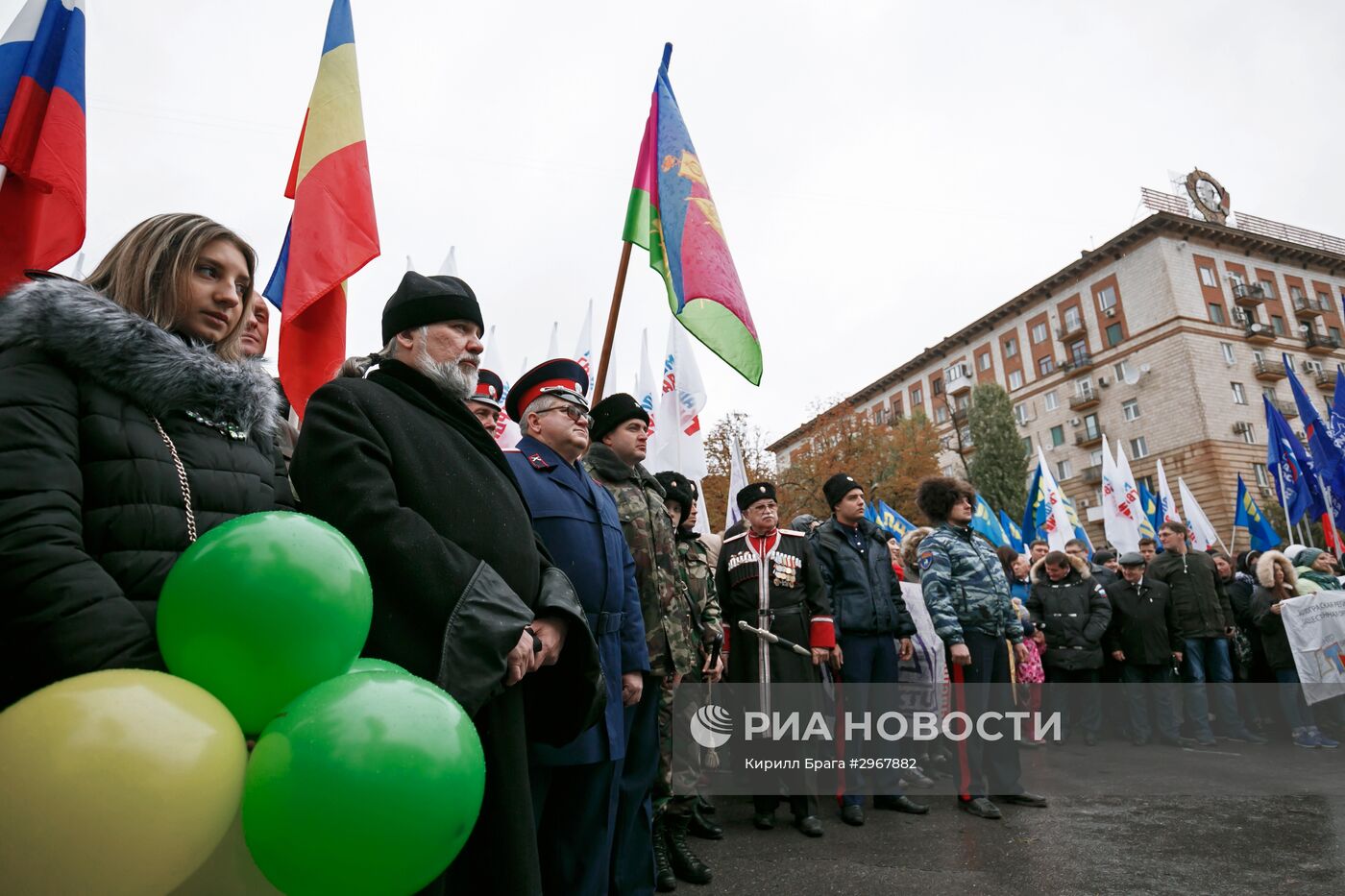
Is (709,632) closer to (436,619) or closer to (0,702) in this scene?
(436,619)

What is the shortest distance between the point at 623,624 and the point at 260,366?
165cm

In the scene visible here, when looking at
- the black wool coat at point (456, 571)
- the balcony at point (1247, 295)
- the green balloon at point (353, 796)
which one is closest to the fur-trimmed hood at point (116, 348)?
the black wool coat at point (456, 571)

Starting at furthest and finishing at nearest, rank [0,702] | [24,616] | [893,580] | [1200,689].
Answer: [1200,689] → [893,580] → [0,702] → [24,616]

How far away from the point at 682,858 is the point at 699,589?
155cm

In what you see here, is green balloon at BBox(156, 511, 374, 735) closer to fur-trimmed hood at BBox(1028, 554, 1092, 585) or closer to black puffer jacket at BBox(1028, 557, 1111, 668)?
black puffer jacket at BBox(1028, 557, 1111, 668)

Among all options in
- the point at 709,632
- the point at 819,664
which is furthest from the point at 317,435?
the point at 819,664

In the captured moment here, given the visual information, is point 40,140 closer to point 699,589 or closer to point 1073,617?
point 699,589

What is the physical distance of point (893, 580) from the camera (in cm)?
552

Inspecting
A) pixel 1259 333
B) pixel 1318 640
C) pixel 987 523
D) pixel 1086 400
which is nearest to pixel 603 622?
pixel 1318 640

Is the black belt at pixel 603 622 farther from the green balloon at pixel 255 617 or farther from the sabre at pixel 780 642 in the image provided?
the sabre at pixel 780 642

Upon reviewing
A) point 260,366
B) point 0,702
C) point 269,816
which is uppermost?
point 260,366

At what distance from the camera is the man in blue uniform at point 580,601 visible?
102 inches

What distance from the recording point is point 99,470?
1470 millimetres

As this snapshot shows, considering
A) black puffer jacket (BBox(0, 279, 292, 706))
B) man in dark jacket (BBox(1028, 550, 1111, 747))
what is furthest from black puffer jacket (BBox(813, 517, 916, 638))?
black puffer jacket (BBox(0, 279, 292, 706))
